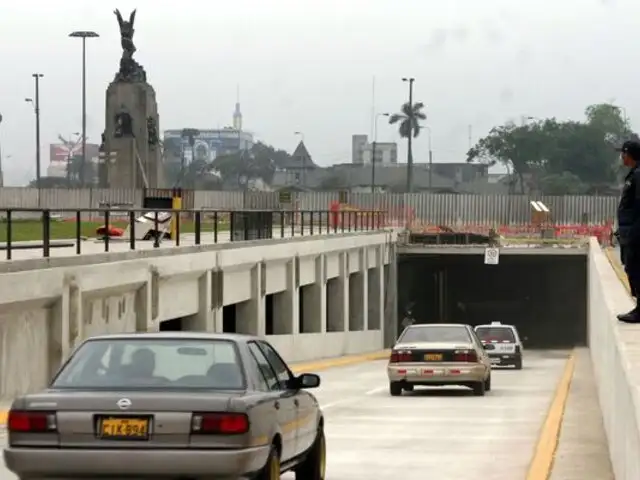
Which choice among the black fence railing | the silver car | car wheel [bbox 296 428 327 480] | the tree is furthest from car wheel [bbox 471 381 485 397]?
the tree

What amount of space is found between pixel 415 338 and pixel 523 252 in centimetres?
4213

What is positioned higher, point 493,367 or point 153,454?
point 153,454

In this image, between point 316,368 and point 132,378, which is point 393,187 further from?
point 132,378

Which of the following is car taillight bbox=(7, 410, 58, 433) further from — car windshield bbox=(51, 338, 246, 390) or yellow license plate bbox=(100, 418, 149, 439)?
car windshield bbox=(51, 338, 246, 390)

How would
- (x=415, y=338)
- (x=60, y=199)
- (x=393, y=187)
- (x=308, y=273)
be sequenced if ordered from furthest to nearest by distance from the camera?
(x=393, y=187) → (x=60, y=199) → (x=308, y=273) → (x=415, y=338)

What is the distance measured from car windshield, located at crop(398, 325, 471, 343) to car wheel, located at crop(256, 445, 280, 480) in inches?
717

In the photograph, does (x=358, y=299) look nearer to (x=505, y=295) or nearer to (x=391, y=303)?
(x=391, y=303)

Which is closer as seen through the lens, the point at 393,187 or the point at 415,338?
the point at 415,338

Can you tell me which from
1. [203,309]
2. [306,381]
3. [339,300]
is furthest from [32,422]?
[339,300]

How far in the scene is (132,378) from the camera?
449 inches

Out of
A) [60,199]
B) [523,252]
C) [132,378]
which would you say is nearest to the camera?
[132,378]

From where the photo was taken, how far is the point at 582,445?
17969 mm

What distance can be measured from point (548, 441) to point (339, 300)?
39.5m

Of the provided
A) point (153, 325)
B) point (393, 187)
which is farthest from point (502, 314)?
point (393, 187)
